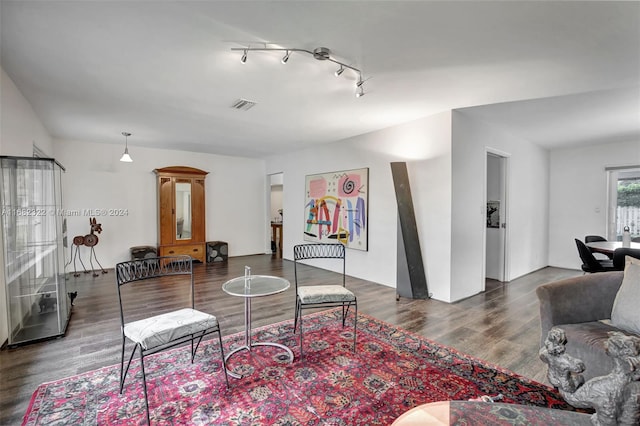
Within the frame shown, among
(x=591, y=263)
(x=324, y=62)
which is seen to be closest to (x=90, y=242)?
(x=324, y=62)

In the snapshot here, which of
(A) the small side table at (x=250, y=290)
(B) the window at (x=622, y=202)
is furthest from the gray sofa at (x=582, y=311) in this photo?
(B) the window at (x=622, y=202)

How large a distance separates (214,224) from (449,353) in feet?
19.5

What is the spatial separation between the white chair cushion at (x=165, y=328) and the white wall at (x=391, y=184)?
3.04 meters

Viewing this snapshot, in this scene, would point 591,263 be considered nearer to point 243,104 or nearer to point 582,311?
point 582,311

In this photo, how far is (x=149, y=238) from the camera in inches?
252

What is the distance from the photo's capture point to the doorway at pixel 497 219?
5.11 metres

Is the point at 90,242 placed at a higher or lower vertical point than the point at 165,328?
higher

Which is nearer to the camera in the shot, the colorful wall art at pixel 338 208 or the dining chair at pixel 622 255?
the dining chair at pixel 622 255

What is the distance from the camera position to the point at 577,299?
7.14 ft

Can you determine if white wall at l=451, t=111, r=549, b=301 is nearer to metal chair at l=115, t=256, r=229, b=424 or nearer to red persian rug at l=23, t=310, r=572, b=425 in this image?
red persian rug at l=23, t=310, r=572, b=425

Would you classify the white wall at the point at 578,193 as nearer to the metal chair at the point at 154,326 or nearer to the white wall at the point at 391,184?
the white wall at the point at 391,184

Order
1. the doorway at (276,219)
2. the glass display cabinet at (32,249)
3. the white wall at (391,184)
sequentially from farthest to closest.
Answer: the doorway at (276,219) → the white wall at (391,184) → the glass display cabinet at (32,249)

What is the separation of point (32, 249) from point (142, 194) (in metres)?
3.60

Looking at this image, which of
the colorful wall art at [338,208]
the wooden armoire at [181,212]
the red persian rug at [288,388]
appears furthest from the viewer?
the wooden armoire at [181,212]
